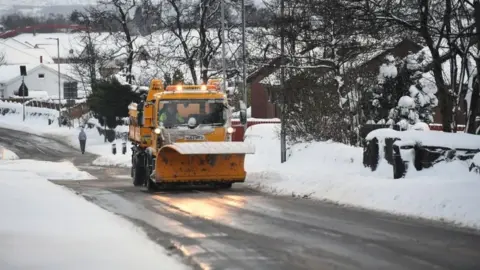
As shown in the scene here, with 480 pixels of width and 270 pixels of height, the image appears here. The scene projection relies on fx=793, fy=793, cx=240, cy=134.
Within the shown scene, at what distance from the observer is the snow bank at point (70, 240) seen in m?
9.04

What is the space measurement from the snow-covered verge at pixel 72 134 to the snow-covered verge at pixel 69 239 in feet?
78.4

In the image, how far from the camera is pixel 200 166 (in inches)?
793

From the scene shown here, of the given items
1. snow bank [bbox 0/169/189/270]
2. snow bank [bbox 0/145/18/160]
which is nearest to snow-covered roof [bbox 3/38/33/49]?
snow bank [bbox 0/145/18/160]

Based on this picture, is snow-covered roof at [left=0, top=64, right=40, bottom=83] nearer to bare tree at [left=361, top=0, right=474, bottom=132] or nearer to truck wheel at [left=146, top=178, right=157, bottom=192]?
truck wheel at [left=146, top=178, right=157, bottom=192]

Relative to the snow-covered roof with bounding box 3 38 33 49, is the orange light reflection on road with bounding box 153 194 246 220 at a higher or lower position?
lower

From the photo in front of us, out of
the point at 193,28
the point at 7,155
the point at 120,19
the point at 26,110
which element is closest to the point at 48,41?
the point at 26,110

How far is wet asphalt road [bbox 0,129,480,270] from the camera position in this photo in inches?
375

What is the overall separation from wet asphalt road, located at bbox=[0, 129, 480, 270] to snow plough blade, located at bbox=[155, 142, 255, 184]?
1.38 m

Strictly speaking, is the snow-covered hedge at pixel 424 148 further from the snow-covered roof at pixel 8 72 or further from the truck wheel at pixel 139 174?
the snow-covered roof at pixel 8 72

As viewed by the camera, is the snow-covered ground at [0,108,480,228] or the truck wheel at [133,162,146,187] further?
the truck wheel at [133,162,146,187]

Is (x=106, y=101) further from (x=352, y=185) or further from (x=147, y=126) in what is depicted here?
(x=352, y=185)

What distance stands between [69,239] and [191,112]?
34.7 feet

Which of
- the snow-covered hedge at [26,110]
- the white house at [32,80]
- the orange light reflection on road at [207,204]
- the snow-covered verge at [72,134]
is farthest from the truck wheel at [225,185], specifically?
the white house at [32,80]

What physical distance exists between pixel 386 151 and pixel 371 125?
29.2 feet
